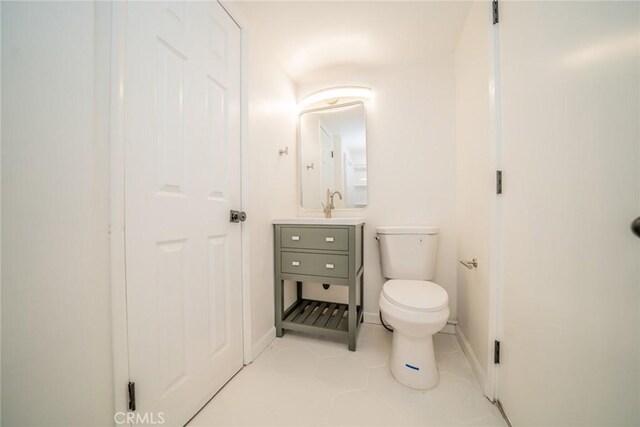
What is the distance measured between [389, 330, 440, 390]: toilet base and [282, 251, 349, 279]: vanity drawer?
48 centimetres

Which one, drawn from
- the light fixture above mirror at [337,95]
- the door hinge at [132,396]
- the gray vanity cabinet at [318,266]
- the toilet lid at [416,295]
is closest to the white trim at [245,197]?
the gray vanity cabinet at [318,266]

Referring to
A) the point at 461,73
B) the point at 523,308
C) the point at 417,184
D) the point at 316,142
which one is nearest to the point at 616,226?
the point at 523,308

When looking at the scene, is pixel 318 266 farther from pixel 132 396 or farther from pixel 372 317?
pixel 132 396

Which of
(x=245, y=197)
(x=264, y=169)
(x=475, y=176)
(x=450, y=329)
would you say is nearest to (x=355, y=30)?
(x=264, y=169)

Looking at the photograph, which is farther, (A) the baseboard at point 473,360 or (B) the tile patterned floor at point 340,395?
(A) the baseboard at point 473,360

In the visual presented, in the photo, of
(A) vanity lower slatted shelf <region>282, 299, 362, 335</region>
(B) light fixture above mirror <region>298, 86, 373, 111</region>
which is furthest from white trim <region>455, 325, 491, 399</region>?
(B) light fixture above mirror <region>298, 86, 373, 111</region>

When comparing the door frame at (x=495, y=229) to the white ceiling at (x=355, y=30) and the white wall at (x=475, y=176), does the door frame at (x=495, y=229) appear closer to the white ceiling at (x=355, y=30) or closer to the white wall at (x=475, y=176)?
the white wall at (x=475, y=176)

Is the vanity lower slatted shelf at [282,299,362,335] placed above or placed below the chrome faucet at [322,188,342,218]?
below

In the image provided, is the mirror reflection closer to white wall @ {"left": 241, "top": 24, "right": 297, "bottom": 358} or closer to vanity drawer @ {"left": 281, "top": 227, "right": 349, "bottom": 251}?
white wall @ {"left": 241, "top": 24, "right": 297, "bottom": 358}

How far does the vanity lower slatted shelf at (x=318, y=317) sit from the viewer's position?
4.77 feet

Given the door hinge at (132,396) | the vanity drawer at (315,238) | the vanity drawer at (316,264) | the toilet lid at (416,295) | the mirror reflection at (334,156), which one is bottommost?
the door hinge at (132,396)

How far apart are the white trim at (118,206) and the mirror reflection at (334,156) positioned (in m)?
1.33

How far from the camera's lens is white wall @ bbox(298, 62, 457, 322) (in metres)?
1.64

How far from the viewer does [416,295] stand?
1142 mm
